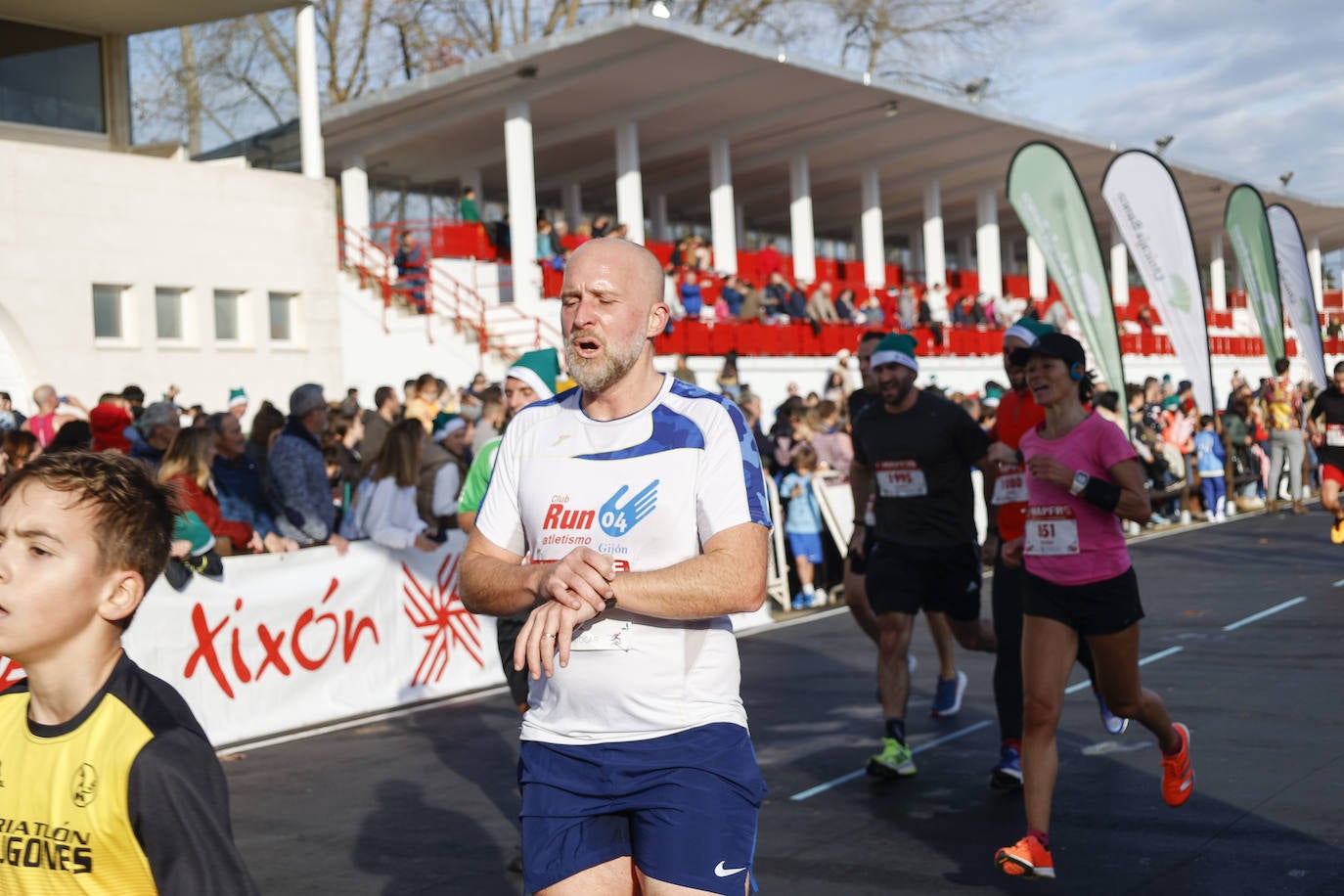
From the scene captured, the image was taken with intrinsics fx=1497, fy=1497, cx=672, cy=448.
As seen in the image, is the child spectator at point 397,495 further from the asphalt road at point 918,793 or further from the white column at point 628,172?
the white column at point 628,172

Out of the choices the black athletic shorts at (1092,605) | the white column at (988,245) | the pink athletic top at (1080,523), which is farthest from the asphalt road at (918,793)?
the white column at (988,245)

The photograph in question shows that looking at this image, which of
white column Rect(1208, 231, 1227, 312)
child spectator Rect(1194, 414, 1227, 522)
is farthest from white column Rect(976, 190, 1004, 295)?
child spectator Rect(1194, 414, 1227, 522)

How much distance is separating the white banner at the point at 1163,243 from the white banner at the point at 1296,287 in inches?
208

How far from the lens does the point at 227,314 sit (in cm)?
2208

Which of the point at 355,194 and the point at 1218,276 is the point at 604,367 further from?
the point at 1218,276

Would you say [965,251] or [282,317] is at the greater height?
[965,251]

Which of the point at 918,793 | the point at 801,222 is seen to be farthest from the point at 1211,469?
the point at 801,222

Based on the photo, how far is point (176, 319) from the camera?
70.3 feet

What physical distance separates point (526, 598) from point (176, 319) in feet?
63.8

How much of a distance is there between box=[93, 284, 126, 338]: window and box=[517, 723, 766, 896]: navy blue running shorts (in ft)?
60.7

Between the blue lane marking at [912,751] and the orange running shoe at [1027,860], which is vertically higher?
the orange running shoe at [1027,860]

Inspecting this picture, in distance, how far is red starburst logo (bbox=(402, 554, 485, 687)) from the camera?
1072cm

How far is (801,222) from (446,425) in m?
26.6

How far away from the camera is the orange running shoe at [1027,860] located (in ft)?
17.9
